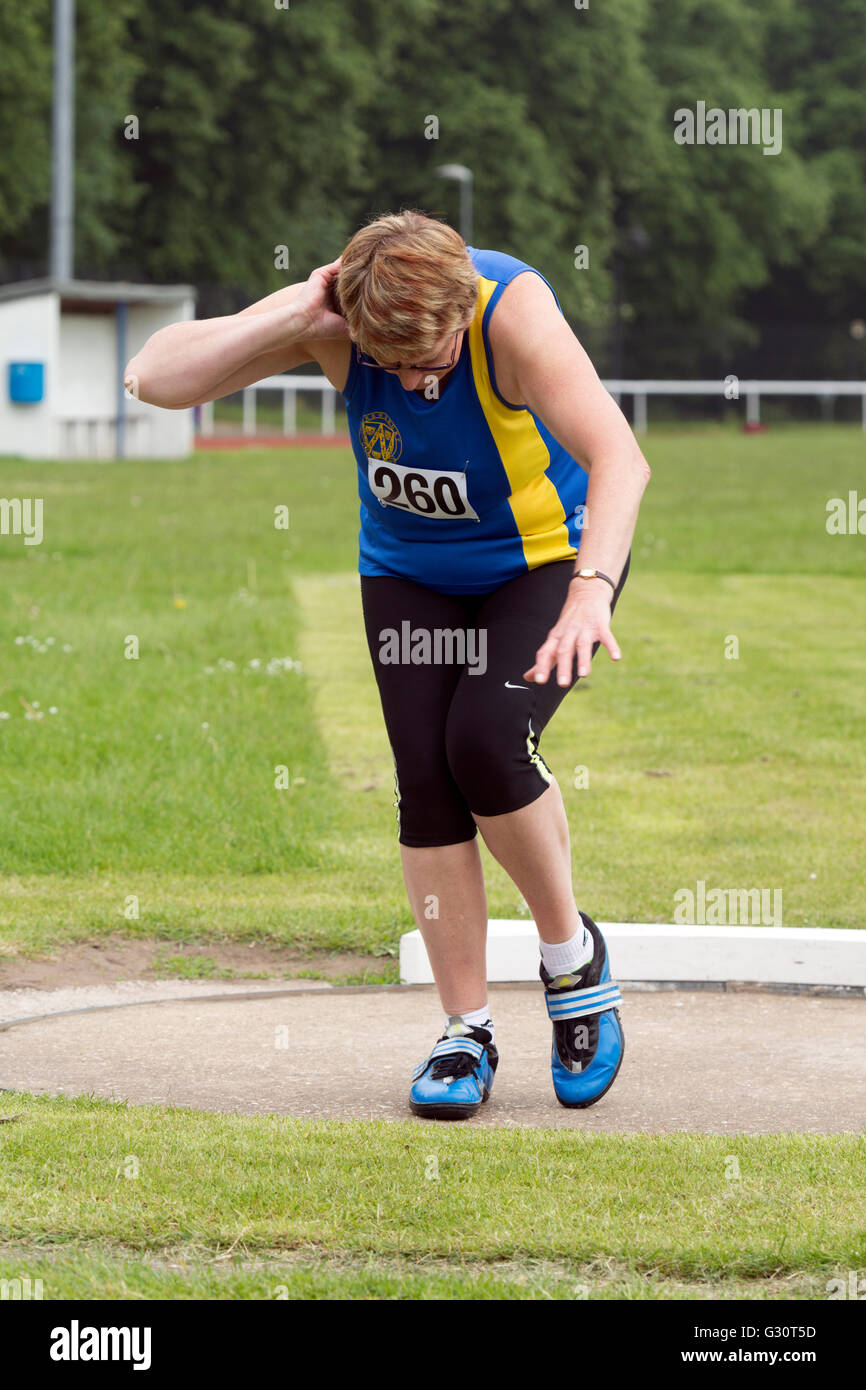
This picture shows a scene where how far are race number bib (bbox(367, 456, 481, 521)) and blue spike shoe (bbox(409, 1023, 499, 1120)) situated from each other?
109 cm

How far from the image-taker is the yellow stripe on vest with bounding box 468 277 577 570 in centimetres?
351

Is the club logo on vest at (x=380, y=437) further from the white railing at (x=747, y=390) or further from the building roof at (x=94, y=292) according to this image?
the white railing at (x=747, y=390)

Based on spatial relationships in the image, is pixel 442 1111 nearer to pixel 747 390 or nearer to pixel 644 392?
pixel 644 392

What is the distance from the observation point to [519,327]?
3451mm

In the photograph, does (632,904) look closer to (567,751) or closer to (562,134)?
(567,751)

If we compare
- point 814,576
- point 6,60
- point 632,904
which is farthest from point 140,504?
point 6,60

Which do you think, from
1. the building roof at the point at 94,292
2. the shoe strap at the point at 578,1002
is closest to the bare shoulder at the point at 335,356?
the shoe strap at the point at 578,1002

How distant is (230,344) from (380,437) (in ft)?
1.09

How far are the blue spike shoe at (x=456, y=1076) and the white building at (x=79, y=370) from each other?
23118 millimetres

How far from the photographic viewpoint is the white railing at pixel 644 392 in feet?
135

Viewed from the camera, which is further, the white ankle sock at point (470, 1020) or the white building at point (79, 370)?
the white building at point (79, 370)

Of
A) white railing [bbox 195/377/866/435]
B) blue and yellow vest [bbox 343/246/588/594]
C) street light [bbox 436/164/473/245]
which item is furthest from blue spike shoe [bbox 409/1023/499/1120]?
street light [bbox 436/164/473/245]

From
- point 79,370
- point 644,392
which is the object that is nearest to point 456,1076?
point 79,370
